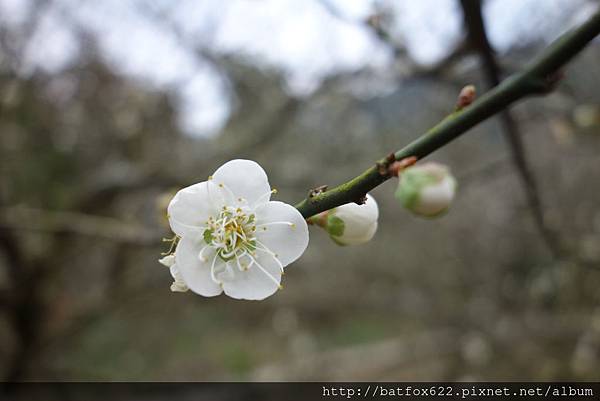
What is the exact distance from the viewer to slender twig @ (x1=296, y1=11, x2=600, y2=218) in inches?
17.2

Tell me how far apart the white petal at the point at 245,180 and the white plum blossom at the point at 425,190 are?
0.20 metres

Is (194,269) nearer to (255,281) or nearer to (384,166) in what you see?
(255,281)

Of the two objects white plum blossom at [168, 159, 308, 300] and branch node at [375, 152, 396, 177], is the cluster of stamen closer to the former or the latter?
white plum blossom at [168, 159, 308, 300]

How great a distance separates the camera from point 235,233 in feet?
2.27

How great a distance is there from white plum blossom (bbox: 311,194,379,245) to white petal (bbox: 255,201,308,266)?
2.4 inches

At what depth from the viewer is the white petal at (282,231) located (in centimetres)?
61

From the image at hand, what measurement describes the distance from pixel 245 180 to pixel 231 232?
0.28 ft

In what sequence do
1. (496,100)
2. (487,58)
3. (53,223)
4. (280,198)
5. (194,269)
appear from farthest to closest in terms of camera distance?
1. (280,198)
2. (53,223)
3. (487,58)
4. (194,269)
5. (496,100)

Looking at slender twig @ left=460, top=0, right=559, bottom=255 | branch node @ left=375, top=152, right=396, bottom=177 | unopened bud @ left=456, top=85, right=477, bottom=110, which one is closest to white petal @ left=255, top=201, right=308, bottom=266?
branch node @ left=375, top=152, right=396, bottom=177

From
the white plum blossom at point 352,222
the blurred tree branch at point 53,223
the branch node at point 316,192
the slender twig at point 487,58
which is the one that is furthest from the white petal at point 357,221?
the blurred tree branch at point 53,223

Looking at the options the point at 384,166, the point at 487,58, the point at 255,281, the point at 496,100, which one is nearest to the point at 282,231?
the point at 255,281

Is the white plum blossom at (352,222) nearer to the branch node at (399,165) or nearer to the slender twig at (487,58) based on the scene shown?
the branch node at (399,165)

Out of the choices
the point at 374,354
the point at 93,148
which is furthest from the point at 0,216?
the point at 374,354

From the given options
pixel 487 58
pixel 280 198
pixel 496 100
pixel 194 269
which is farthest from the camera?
pixel 280 198
